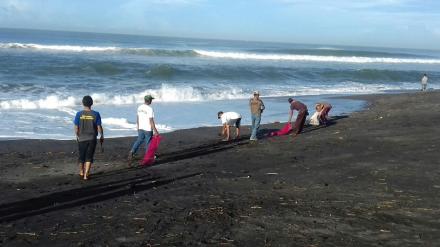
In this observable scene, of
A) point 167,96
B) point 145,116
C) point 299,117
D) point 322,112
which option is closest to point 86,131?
point 145,116

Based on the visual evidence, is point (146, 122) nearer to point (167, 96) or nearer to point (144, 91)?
point (167, 96)

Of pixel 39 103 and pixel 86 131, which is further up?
pixel 86 131

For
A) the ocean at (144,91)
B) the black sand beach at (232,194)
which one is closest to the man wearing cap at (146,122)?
the black sand beach at (232,194)

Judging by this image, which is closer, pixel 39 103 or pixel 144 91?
pixel 39 103

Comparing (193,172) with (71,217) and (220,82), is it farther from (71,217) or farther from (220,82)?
(220,82)

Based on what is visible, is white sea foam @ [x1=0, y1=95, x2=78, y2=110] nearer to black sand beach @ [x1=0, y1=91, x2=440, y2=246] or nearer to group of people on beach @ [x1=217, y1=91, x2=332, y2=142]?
black sand beach @ [x1=0, y1=91, x2=440, y2=246]

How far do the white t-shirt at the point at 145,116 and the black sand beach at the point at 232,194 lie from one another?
0.84 metres

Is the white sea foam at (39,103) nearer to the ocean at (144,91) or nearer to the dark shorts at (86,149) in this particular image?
the ocean at (144,91)

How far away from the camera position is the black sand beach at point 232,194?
5871 mm

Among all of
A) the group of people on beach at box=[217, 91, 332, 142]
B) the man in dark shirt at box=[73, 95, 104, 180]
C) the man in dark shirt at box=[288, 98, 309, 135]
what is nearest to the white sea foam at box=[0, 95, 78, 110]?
the group of people on beach at box=[217, 91, 332, 142]

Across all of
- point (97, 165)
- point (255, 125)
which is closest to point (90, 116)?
point (97, 165)

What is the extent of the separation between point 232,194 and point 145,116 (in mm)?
3351

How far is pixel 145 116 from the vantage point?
10.3 metres

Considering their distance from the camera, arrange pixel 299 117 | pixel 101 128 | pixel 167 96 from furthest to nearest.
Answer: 1. pixel 167 96
2. pixel 299 117
3. pixel 101 128
